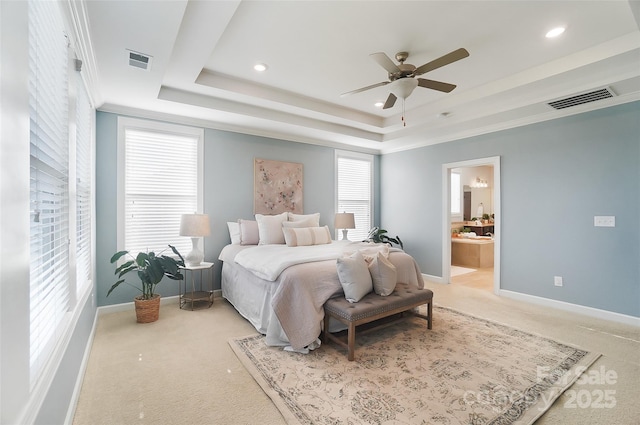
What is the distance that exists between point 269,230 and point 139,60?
2480 millimetres

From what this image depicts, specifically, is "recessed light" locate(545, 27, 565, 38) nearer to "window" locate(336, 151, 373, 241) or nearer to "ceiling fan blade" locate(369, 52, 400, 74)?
"ceiling fan blade" locate(369, 52, 400, 74)

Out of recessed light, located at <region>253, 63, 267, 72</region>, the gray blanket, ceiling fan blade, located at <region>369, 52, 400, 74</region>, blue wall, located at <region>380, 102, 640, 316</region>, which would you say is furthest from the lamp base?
blue wall, located at <region>380, 102, 640, 316</region>

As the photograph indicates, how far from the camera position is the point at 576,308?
12.4 ft

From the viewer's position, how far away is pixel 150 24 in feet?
7.04

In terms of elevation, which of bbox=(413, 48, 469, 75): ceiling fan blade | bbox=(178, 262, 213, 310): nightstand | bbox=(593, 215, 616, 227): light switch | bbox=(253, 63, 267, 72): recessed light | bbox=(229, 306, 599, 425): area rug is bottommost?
bbox=(229, 306, 599, 425): area rug

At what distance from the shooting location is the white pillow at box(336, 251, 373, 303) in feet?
9.25

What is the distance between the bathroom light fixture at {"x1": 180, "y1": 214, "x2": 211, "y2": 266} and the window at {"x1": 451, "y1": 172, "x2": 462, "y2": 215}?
21.6 ft

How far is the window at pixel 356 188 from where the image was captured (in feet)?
19.7

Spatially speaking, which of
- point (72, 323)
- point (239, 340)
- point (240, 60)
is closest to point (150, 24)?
point (240, 60)

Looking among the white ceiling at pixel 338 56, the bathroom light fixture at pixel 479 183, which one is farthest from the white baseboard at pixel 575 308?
the bathroom light fixture at pixel 479 183

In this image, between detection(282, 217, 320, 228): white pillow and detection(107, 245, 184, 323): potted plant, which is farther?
detection(282, 217, 320, 228): white pillow

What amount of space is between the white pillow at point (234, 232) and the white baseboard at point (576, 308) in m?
3.97

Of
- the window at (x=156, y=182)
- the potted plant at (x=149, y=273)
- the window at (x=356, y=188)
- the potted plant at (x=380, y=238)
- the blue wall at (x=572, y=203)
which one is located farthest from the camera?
the window at (x=356, y=188)

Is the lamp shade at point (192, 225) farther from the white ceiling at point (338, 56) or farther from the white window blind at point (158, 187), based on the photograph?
the white ceiling at point (338, 56)
